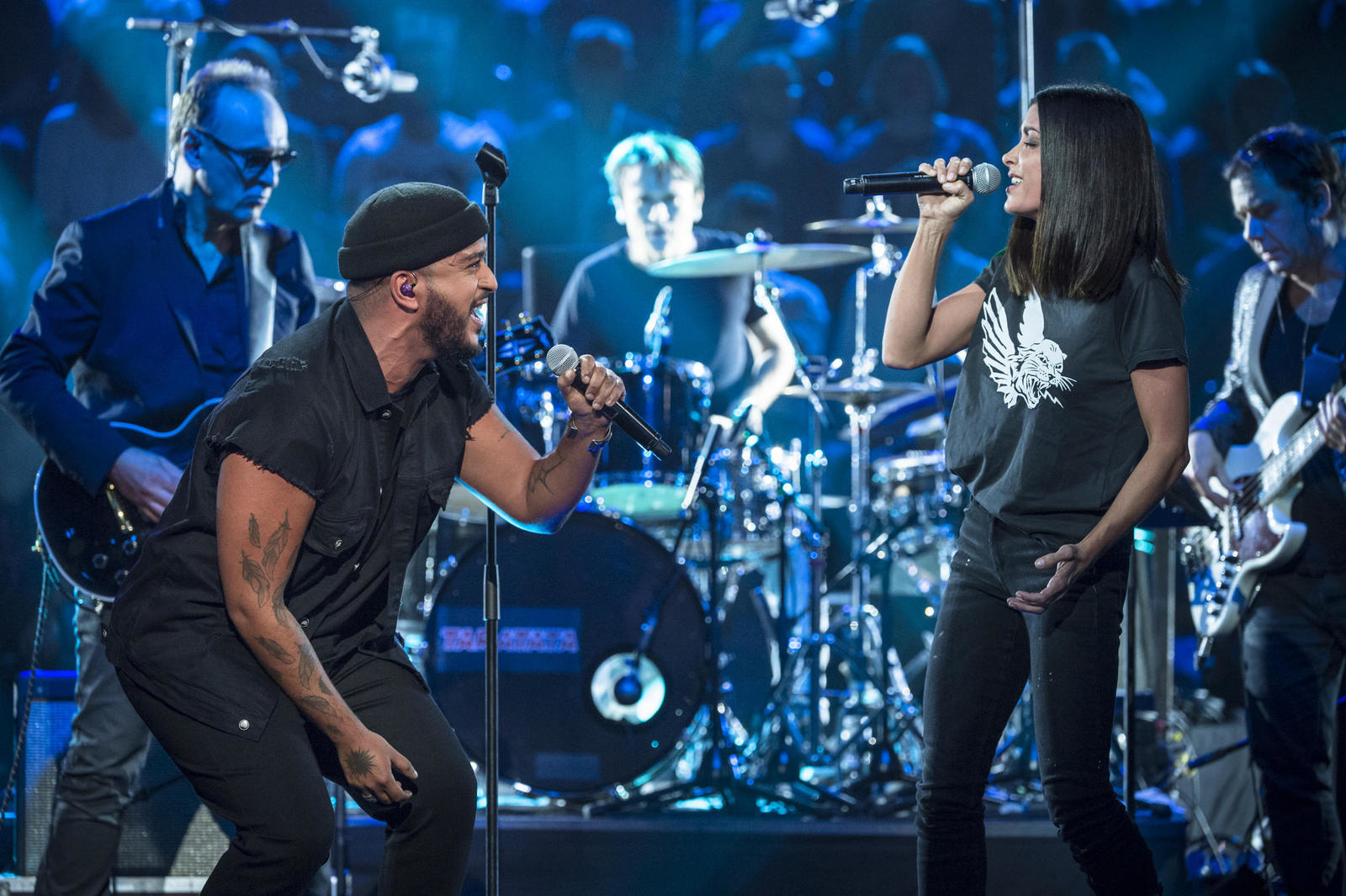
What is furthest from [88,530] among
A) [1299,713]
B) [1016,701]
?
[1299,713]

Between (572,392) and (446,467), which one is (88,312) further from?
(572,392)

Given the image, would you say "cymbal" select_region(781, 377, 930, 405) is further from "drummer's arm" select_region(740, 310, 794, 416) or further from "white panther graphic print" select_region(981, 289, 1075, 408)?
"white panther graphic print" select_region(981, 289, 1075, 408)

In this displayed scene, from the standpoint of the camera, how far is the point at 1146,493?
2438 millimetres

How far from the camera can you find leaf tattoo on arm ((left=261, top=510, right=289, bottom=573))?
2.28 metres

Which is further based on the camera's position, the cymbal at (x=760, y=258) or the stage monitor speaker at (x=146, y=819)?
the cymbal at (x=760, y=258)

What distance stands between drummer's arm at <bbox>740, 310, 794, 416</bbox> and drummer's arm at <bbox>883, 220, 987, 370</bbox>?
2.57 meters

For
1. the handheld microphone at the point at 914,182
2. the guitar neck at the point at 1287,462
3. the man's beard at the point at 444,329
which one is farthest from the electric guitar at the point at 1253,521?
the man's beard at the point at 444,329

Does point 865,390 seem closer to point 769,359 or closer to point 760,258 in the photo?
point 769,359

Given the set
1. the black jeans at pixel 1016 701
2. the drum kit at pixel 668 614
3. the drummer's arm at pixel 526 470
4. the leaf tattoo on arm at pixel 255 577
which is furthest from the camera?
the drum kit at pixel 668 614

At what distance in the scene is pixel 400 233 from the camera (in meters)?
2.48

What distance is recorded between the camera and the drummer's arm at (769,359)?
550 centimetres

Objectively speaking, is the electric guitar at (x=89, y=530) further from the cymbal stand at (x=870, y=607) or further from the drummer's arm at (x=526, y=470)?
the cymbal stand at (x=870, y=607)

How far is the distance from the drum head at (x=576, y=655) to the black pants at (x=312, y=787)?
2371mm

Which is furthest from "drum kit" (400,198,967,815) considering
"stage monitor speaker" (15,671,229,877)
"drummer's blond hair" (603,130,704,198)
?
"stage monitor speaker" (15,671,229,877)
